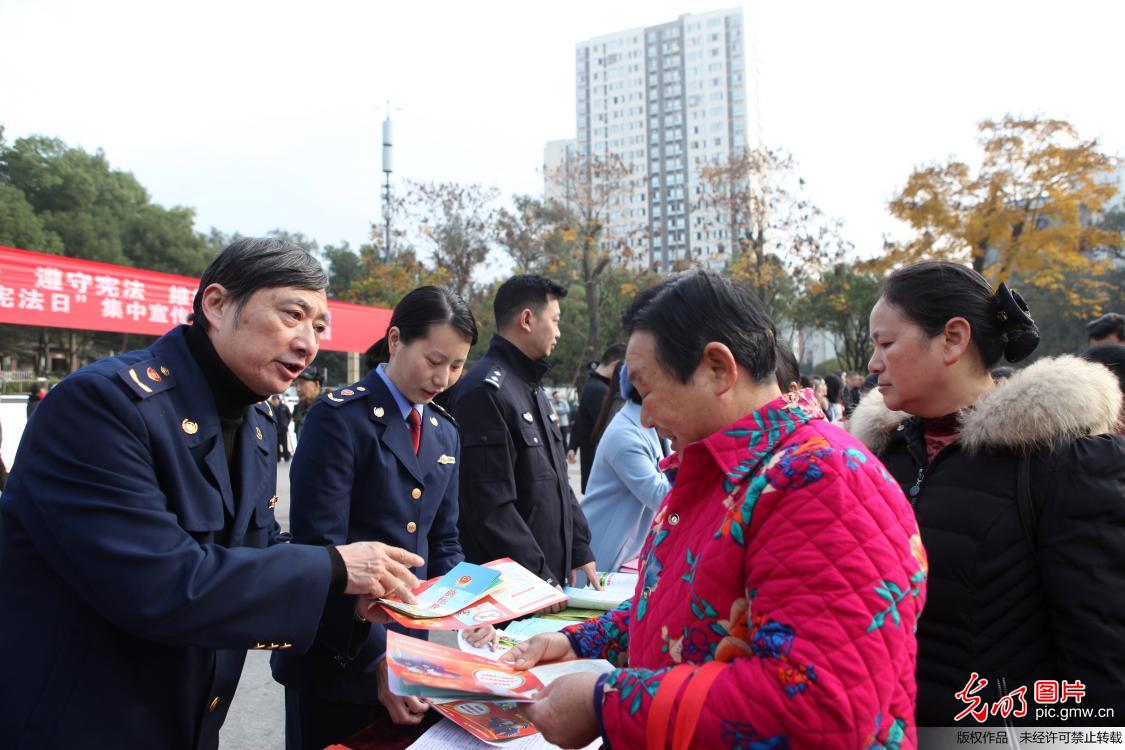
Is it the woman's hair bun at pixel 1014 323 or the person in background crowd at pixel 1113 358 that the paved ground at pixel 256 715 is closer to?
the woman's hair bun at pixel 1014 323

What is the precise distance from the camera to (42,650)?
4.48ft

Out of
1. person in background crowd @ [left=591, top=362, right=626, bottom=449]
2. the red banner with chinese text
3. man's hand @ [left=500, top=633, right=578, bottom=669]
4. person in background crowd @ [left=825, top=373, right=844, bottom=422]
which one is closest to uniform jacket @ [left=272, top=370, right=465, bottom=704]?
man's hand @ [left=500, top=633, right=578, bottom=669]

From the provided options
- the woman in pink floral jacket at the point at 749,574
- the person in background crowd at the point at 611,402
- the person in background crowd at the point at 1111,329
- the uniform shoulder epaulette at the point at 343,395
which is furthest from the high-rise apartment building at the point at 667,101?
the woman in pink floral jacket at the point at 749,574

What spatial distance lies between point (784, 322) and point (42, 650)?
3063cm

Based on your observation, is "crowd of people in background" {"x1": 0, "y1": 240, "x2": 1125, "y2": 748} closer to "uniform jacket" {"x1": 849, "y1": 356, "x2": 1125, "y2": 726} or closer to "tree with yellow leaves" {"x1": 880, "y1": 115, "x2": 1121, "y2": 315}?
"uniform jacket" {"x1": 849, "y1": 356, "x2": 1125, "y2": 726}

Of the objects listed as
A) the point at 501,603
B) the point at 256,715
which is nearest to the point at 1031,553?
the point at 501,603

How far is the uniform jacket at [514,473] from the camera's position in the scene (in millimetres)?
2932

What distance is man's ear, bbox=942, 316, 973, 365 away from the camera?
67.2 inches

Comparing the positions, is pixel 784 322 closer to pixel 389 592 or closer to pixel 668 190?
pixel 389 592

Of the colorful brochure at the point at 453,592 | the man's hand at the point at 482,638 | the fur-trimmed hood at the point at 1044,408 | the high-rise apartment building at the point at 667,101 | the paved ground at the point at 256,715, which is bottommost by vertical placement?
the paved ground at the point at 256,715

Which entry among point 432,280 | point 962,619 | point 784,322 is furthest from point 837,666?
point 784,322

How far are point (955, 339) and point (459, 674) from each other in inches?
53.1

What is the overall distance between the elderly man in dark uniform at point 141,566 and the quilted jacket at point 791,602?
72cm

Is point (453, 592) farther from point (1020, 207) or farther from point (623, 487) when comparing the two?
point (1020, 207)
